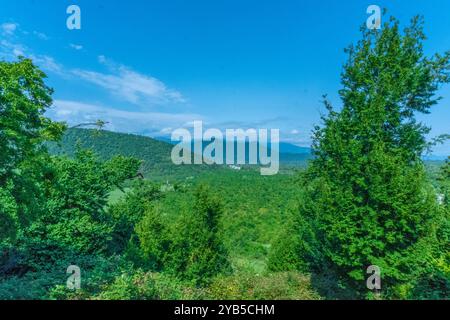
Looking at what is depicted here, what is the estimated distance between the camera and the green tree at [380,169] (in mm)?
7859

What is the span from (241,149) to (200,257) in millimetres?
8357

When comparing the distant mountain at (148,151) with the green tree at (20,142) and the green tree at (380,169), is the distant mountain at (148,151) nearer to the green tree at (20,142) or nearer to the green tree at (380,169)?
the green tree at (20,142)

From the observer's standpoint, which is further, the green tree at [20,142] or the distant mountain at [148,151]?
the distant mountain at [148,151]

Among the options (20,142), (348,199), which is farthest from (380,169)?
(20,142)

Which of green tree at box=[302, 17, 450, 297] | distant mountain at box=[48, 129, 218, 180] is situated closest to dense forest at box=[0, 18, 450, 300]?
green tree at box=[302, 17, 450, 297]

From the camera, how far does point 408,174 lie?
26.2 ft

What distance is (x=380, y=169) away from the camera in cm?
805

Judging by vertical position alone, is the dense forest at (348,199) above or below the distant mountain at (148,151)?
below

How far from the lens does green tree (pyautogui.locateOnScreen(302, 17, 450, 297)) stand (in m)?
7.86

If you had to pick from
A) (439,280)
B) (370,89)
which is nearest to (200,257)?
(439,280)

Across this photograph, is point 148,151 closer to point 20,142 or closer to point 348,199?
point 20,142

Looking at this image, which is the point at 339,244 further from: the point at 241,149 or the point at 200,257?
the point at 200,257

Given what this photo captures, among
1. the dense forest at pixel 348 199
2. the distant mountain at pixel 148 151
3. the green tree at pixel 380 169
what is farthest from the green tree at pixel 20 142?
the distant mountain at pixel 148 151

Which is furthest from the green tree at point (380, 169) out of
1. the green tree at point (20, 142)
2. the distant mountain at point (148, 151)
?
the distant mountain at point (148, 151)
